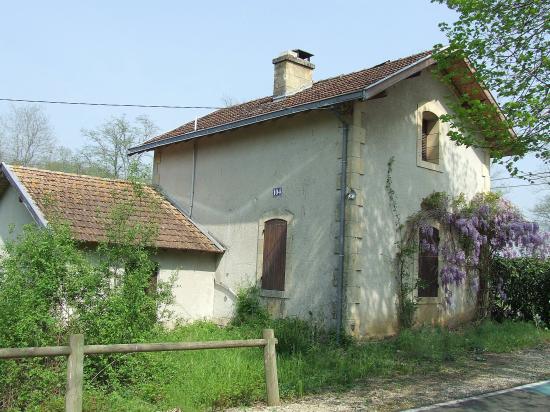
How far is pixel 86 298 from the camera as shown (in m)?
6.77

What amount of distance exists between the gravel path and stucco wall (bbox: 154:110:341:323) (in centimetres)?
281

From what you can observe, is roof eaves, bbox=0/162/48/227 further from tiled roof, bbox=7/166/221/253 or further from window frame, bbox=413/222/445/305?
window frame, bbox=413/222/445/305

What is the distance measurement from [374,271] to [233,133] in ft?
16.2

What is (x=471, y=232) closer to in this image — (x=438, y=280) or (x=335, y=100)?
(x=438, y=280)

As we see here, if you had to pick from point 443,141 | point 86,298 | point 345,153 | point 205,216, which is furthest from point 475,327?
point 86,298

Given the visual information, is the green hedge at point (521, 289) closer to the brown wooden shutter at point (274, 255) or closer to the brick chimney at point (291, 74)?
the brown wooden shutter at point (274, 255)

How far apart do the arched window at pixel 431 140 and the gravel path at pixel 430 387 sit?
4.89m

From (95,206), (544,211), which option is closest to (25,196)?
(95,206)

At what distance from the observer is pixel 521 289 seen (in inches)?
557

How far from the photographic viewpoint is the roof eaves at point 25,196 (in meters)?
11.2

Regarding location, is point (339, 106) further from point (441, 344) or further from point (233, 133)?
point (441, 344)

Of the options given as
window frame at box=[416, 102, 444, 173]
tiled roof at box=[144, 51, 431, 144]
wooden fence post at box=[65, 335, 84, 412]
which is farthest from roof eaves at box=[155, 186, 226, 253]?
wooden fence post at box=[65, 335, 84, 412]

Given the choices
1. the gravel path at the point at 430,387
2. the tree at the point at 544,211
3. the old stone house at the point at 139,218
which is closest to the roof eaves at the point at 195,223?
Answer: the old stone house at the point at 139,218

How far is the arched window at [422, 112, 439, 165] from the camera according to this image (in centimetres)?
1297
